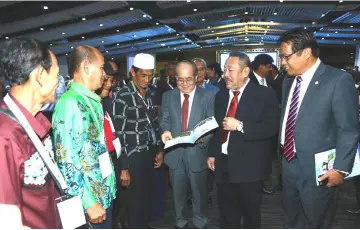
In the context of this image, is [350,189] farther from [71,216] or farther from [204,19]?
[204,19]

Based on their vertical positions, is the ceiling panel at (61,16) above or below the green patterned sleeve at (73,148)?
above

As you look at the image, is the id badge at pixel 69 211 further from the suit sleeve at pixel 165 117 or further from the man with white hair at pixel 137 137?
the suit sleeve at pixel 165 117

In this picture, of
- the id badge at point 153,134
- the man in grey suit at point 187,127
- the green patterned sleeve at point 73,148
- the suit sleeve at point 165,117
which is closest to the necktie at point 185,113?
the man in grey suit at point 187,127

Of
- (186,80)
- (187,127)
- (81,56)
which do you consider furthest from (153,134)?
(81,56)

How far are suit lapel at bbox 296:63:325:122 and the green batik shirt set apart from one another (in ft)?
3.75

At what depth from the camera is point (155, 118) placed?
3.09 meters

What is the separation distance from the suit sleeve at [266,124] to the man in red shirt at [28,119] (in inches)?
60.4

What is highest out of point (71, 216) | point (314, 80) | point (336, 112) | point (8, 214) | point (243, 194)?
point (314, 80)

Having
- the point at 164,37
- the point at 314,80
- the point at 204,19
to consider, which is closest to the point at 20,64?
the point at 314,80

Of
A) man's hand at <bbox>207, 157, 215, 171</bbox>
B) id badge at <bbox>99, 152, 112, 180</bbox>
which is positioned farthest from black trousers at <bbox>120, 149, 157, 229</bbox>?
id badge at <bbox>99, 152, 112, 180</bbox>

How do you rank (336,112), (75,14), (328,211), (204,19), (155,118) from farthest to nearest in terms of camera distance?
(204,19) < (75,14) < (155,118) < (328,211) < (336,112)

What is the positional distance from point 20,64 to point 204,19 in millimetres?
14879

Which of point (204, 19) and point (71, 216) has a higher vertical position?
point (204, 19)

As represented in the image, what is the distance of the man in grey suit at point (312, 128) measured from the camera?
185 cm
